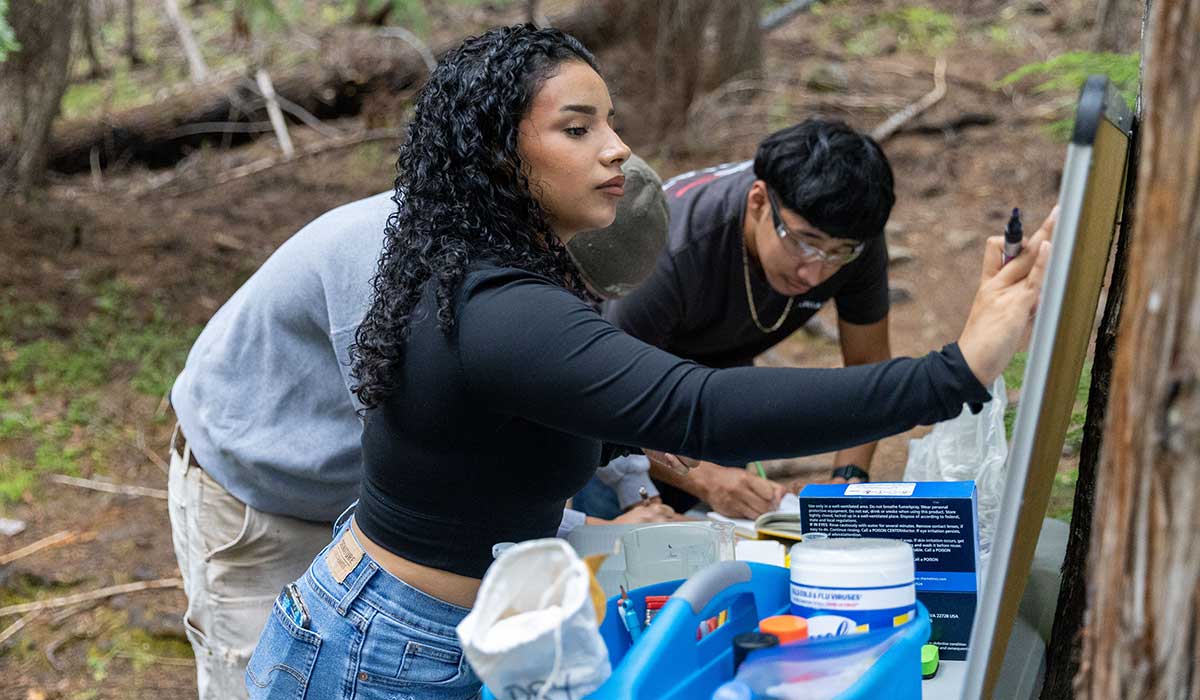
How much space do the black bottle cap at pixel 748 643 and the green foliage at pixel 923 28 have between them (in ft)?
27.0

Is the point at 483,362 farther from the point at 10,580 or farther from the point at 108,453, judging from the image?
the point at 108,453

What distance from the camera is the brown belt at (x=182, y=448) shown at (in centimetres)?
251

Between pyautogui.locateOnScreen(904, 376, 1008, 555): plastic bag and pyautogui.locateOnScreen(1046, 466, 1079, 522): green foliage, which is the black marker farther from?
pyautogui.locateOnScreen(1046, 466, 1079, 522): green foliage

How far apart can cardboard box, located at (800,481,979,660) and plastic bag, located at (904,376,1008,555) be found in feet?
1.33

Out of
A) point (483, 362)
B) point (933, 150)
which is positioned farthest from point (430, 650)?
point (933, 150)

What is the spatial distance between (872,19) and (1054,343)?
9.15 metres

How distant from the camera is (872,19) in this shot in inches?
384

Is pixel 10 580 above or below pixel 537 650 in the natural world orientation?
below

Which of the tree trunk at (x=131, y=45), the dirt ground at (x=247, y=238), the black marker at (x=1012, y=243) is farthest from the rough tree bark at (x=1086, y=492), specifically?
the tree trunk at (x=131, y=45)

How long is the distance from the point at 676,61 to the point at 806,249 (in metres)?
4.60

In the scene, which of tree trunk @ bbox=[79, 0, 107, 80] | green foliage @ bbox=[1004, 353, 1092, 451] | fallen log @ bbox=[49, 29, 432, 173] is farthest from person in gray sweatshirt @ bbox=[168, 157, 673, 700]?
tree trunk @ bbox=[79, 0, 107, 80]

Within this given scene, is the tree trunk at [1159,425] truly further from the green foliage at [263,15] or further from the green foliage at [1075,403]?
the green foliage at [263,15]

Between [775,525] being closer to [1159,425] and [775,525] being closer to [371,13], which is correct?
[1159,425]

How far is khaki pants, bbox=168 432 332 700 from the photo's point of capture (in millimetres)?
2484
